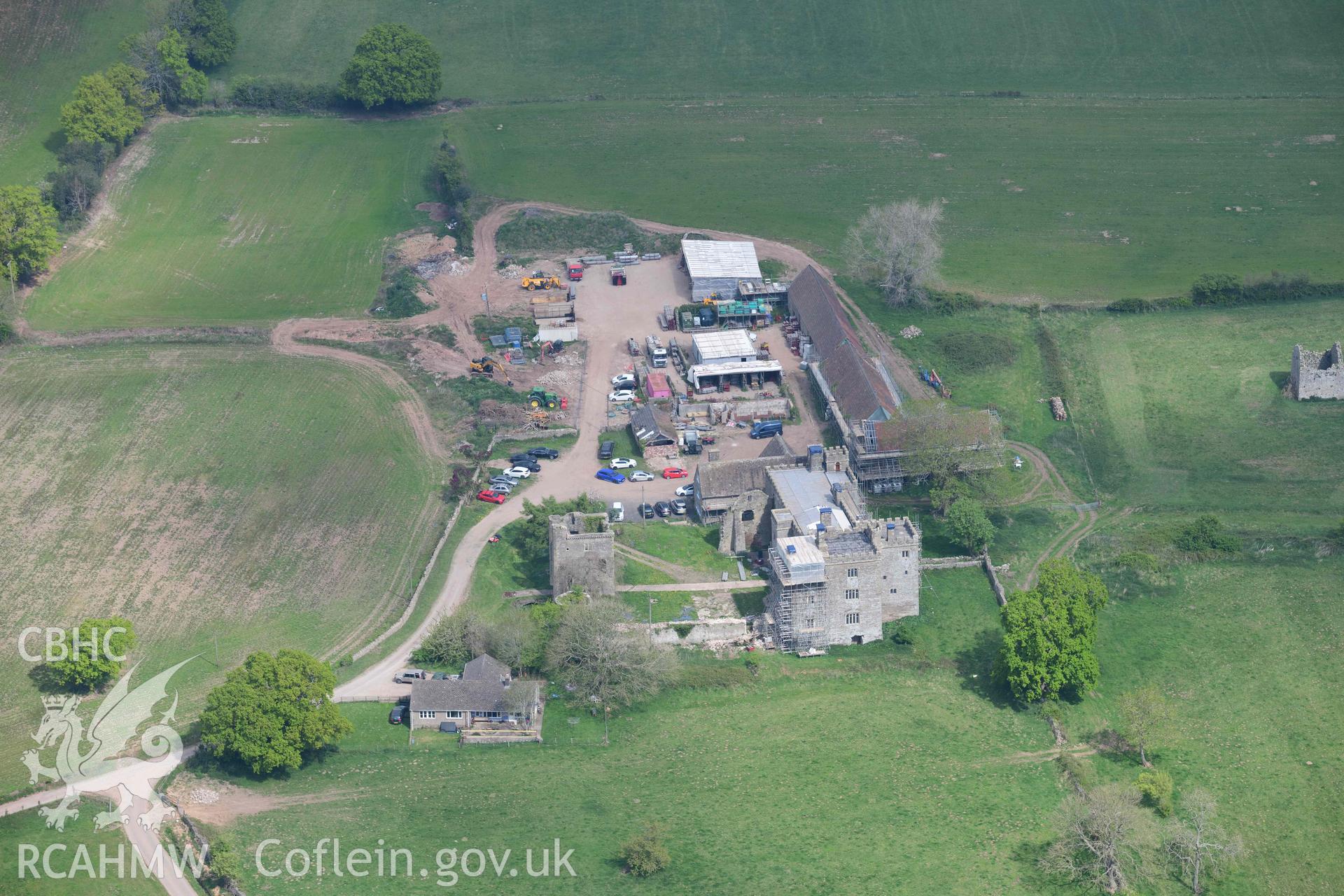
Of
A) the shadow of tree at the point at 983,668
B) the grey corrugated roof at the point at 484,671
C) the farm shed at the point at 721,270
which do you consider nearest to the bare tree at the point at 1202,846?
the shadow of tree at the point at 983,668

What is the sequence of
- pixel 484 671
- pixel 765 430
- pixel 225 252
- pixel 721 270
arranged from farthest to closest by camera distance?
pixel 225 252
pixel 721 270
pixel 765 430
pixel 484 671

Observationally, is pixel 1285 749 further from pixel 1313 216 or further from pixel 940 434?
pixel 1313 216

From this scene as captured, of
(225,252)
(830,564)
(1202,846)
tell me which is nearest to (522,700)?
(830,564)

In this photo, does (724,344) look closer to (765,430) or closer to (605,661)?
(765,430)

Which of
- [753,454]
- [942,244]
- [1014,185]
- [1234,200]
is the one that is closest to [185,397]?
[753,454]

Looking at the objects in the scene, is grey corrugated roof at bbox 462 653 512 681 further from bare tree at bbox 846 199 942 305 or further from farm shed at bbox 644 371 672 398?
bare tree at bbox 846 199 942 305

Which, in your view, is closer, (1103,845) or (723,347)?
(1103,845)

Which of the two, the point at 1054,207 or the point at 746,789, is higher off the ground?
the point at 1054,207
